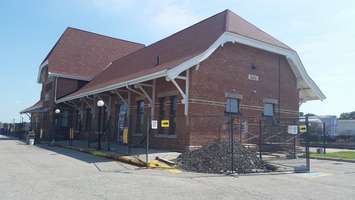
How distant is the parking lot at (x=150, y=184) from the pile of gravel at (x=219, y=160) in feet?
3.44

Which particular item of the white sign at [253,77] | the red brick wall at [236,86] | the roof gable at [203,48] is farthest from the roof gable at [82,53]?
the white sign at [253,77]

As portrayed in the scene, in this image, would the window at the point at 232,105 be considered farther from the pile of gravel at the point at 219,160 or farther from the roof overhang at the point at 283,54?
the pile of gravel at the point at 219,160

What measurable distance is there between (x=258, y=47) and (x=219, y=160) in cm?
805

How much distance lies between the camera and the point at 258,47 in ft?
60.6

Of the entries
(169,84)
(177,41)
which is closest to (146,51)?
(177,41)

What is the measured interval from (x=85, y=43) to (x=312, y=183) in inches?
1151

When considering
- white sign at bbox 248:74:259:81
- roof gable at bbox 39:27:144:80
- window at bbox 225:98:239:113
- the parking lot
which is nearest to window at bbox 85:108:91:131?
roof gable at bbox 39:27:144:80

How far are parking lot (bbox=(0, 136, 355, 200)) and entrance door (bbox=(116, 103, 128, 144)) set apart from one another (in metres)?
9.77

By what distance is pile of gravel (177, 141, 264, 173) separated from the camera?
493 inches

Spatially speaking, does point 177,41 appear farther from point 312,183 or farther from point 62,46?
point 62,46

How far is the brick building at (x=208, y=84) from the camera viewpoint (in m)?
16.1

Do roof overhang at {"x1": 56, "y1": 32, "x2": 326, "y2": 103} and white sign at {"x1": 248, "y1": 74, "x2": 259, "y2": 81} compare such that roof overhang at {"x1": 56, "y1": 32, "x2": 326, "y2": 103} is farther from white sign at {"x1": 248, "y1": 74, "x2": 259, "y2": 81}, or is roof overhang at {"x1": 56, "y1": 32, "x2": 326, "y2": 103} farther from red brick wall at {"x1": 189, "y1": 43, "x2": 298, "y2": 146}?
white sign at {"x1": 248, "y1": 74, "x2": 259, "y2": 81}

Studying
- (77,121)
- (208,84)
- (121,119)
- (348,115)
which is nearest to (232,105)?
(208,84)

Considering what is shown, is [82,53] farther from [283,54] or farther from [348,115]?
[348,115]
